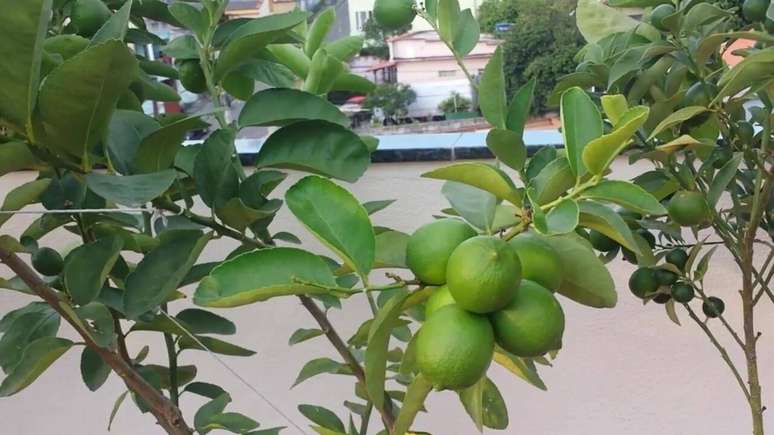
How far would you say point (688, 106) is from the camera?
686 millimetres

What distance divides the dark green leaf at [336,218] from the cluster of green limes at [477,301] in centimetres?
3

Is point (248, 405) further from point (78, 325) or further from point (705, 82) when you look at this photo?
point (705, 82)

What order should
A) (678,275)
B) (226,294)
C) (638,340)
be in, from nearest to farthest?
(226,294)
(678,275)
(638,340)

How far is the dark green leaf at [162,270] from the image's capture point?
52cm

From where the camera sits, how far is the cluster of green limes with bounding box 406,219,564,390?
0.36 metres

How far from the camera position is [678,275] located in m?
0.77

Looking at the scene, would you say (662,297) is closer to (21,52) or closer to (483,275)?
(483,275)

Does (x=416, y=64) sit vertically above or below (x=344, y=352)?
above

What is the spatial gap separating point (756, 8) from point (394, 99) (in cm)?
67

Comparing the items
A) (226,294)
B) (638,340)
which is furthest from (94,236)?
(638,340)

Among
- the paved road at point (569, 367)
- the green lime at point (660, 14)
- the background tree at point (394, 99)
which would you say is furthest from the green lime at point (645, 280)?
the background tree at point (394, 99)

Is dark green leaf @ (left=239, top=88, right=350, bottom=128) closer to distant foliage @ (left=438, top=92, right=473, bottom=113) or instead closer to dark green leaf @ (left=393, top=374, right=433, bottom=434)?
dark green leaf @ (left=393, top=374, right=433, bottom=434)

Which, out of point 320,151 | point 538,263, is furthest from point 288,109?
point 538,263

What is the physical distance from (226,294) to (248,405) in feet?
3.43
